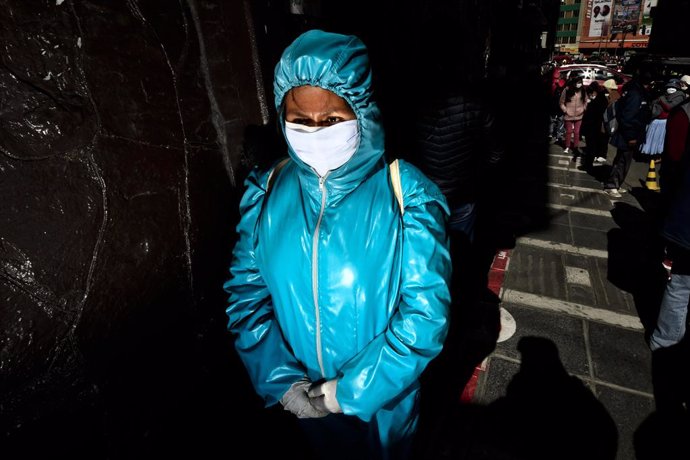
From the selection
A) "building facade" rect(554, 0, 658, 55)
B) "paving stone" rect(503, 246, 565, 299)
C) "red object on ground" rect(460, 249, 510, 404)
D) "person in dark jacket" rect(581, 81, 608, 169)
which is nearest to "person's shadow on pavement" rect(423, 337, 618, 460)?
"red object on ground" rect(460, 249, 510, 404)

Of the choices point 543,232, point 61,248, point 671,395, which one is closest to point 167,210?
point 61,248

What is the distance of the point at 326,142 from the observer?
56.3 inches

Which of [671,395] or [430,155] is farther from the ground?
[430,155]

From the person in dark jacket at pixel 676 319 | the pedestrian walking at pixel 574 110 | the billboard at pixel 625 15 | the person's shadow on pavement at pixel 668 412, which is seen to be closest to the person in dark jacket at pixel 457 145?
the person in dark jacket at pixel 676 319

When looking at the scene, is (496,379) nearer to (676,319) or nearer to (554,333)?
(554,333)

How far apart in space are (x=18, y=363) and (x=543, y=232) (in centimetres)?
578

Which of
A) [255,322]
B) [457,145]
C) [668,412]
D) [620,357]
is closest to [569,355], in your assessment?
[620,357]

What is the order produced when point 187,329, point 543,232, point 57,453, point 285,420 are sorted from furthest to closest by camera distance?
point 543,232 → point 285,420 → point 187,329 → point 57,453

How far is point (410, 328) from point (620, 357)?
2759mm

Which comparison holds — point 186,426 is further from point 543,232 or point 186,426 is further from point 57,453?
point 543,232

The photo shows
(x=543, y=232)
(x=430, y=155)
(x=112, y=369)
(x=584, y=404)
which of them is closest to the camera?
(x=112, y=369)

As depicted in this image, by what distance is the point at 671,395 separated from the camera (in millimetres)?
2691

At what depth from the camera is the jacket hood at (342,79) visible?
1.33m

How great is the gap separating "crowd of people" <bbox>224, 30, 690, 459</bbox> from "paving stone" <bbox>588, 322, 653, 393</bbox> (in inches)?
84.0
